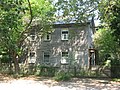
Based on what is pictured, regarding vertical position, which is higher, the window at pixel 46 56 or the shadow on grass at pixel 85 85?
the window at pixel 46 56

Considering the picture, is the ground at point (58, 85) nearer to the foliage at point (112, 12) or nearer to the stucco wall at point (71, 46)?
the foliage at point (112, 12)

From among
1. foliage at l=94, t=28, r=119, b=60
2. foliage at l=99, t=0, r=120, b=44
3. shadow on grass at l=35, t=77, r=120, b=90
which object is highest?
foliage at l=99, t=0, r=120, b=44

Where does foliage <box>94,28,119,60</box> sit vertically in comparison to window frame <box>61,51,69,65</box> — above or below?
above

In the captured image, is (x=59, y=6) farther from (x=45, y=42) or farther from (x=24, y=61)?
(x=24, y=61)

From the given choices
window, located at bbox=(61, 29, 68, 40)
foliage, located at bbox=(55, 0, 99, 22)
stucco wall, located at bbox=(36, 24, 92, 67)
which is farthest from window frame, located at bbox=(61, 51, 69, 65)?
foliage, located at bbox=(55, 0, 99, 22)

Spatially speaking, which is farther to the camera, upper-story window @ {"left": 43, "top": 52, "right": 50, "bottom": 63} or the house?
upper-story window @ {"left": 43, "top": 52, "right": 50, "bottom": 63}

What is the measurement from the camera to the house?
31.2m

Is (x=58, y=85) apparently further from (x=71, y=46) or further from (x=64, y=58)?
(x=71, y=46)

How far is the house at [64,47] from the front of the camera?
31250 millimetres

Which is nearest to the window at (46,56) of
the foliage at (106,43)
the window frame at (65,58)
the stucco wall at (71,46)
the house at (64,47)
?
the house at (64,47)

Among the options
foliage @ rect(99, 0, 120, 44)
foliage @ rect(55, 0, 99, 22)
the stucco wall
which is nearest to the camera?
foliage @ rect(99, 0, 120, 44)

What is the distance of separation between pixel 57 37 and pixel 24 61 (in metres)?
6.04

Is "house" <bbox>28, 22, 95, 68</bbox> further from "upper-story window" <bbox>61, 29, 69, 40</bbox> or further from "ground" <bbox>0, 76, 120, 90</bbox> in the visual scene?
"ground" <bbox>0, 76, 120, 90</bbox>

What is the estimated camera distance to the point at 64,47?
32.2 meters
